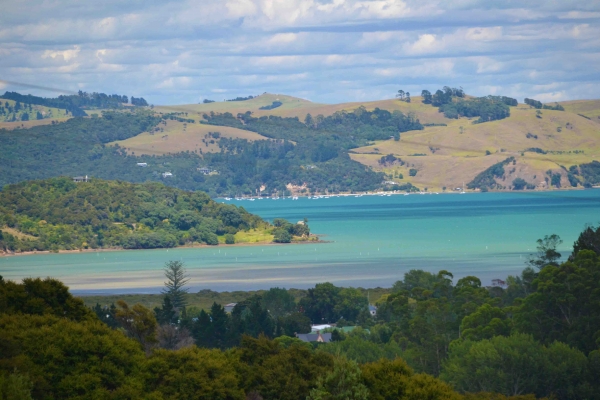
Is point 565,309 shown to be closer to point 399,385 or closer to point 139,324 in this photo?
point 139,324

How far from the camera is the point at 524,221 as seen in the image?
179 metres

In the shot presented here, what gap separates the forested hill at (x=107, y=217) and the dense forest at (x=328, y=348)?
278 feet

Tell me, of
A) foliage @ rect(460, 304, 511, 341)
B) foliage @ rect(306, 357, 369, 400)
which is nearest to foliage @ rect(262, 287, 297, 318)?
foliage @ rect(460, 304, 511, 341)

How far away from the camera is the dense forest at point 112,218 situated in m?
148

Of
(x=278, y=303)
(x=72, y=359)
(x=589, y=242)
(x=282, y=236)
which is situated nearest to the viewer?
(x=72, y=359)

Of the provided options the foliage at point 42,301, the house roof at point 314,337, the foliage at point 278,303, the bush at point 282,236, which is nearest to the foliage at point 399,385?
the foliage at point 42,301

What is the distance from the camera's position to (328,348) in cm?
4825

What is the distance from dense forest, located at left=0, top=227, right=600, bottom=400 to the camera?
2912 cm

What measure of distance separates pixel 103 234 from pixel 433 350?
10868cm

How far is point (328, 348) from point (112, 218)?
4465 inches

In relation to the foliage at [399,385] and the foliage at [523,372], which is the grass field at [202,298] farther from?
the foliage at [399,385]

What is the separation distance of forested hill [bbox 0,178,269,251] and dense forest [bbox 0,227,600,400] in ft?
278

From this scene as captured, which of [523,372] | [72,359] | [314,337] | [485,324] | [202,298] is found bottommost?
[523,372]

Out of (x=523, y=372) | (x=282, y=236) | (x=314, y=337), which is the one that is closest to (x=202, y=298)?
(x=314, y=337)
